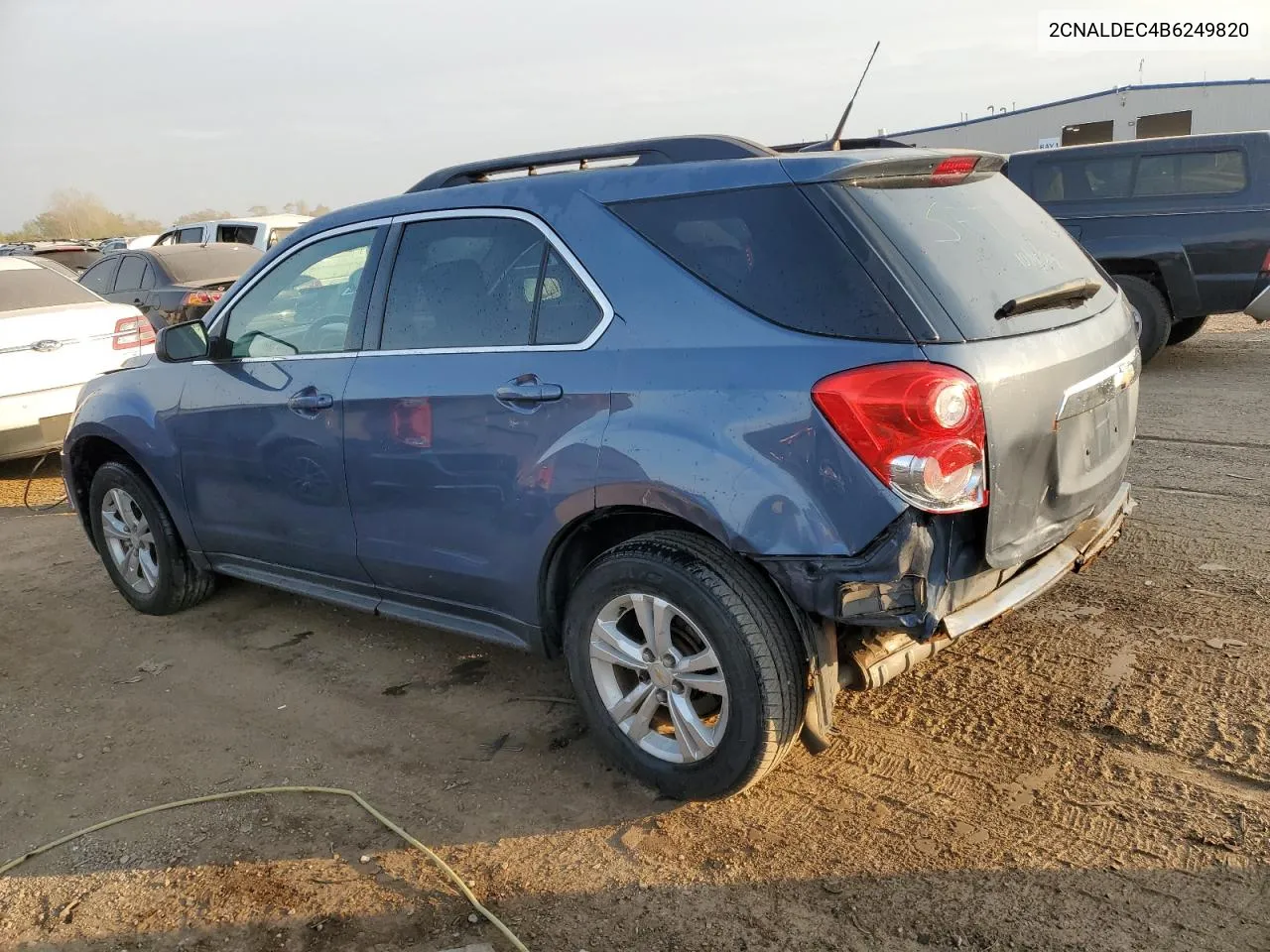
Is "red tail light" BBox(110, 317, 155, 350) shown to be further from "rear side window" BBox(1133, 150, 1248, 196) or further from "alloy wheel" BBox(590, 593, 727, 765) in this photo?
"rear side window" BBox(1133, 150, 1248, 196)

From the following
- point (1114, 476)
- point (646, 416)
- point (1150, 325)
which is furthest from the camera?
point (1150, 325)

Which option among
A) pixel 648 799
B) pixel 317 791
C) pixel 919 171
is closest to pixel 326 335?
pixel 317 791

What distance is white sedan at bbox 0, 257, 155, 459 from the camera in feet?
22.9

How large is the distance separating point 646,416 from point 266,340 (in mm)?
2006

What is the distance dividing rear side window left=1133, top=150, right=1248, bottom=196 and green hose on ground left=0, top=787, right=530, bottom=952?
8.57 meters

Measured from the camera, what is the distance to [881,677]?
2.82 meters

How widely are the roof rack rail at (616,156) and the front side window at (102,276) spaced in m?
9.34

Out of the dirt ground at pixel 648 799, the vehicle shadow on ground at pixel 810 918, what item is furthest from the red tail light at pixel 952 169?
the vehicle shadow on ground at pixel 810 918

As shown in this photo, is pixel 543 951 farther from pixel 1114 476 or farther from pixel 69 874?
pixel 1114 476

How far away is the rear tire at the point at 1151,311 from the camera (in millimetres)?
8625

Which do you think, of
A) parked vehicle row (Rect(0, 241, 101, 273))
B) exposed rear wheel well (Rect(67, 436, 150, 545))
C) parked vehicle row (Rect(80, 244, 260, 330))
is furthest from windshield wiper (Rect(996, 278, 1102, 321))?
parked vehicle row (Rect(0, 241, 101, 273))

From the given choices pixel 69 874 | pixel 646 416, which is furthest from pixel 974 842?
pixel 69 874

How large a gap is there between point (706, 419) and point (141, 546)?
3.41 m

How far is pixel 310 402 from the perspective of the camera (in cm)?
375
